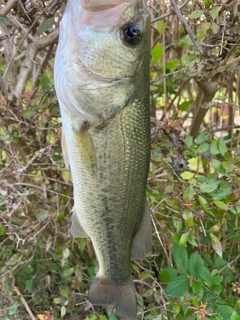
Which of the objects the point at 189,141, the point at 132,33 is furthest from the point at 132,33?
the point at 189,141

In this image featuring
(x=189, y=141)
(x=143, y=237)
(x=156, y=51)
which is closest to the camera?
(x=143, y=237)

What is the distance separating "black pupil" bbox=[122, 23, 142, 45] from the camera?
944 mm

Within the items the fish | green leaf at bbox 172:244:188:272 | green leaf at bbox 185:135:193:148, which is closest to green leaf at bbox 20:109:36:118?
the fish

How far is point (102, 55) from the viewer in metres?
0.99

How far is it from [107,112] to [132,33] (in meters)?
0.22

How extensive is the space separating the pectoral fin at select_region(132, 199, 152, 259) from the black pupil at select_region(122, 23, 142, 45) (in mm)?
510

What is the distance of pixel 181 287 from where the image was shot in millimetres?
1667

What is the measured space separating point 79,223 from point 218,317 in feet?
2.40

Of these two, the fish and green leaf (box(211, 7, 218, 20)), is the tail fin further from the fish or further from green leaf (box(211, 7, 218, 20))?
green leaf (box(211, 7, 218, 20))

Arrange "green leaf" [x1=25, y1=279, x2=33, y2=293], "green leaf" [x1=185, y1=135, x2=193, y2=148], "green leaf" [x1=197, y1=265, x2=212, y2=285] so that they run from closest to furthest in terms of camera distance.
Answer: "green leaf" [x1=185, y1=135, x2=193, y2=148], "green leaf" [x1=197, y1=265, x2=212, y2=285], "green leaf" [x1=25, y1=279, x2=33, y2=293]

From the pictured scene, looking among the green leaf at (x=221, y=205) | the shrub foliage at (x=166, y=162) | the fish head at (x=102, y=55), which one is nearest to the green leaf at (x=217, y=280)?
the shrub foliage at (x=166, y=162)

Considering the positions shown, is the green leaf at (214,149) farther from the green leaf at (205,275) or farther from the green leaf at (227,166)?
the green leaf at (205,275)

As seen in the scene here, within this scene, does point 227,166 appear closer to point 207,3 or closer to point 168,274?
point 207,3

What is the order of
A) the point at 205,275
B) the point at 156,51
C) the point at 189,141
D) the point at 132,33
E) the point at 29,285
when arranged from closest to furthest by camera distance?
the point at 132,33, the point at 189,141, the point at 205,275, the point at 156,51, the point at 29,285
